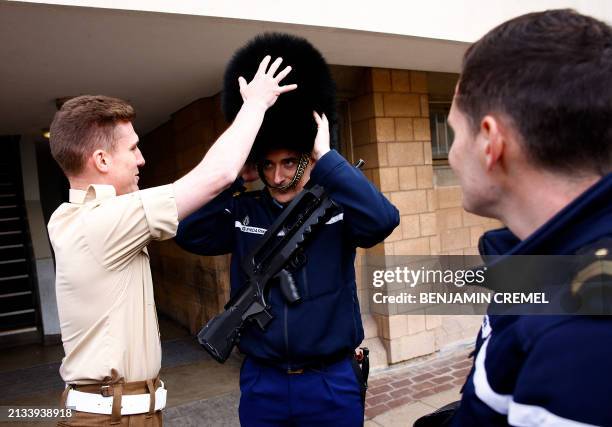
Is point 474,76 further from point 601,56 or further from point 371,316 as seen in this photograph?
point 371,316

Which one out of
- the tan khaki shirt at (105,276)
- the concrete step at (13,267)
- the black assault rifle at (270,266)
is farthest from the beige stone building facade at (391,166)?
the concrete step at (13,267)

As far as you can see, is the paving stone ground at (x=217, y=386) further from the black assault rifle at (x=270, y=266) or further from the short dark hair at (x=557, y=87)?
the short dark hair at (x=557, y=87)

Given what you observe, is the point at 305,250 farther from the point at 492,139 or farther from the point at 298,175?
the point at 492,139

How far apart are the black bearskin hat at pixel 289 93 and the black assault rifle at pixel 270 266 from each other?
0.36 m

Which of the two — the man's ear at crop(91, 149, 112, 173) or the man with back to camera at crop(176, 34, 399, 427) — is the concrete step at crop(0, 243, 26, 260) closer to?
the man with back to camera at crop(176, 34, 399, 427)

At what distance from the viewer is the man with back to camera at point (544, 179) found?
2.12 feet

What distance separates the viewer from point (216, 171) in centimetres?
147

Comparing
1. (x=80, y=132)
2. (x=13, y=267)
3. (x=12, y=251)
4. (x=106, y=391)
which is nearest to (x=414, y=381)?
(x=106, y=391)

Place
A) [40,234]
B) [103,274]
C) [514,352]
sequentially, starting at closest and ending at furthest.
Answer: [514,352]
[103,274]
[40,234]

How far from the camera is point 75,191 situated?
5.07ft

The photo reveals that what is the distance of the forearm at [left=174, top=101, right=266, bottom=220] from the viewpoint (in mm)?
1464

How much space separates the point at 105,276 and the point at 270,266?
60 cm

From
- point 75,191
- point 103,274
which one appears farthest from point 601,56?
Result: point 75,191

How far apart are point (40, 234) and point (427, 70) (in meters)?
5.54
